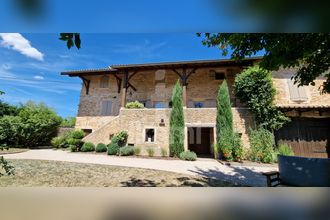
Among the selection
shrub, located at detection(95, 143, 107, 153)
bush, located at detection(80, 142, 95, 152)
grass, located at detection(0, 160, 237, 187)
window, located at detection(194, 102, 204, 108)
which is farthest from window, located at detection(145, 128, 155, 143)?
grass, located at detection(0, 160, 237, 187)

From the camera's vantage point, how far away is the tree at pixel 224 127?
9.12m

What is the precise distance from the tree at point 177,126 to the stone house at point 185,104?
43 cm

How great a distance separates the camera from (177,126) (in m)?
10.3

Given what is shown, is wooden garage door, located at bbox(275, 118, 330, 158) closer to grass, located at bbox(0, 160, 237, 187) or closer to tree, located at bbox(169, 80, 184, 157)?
tree, located at bbox(169, 80, 184, 157)

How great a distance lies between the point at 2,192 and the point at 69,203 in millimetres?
1142

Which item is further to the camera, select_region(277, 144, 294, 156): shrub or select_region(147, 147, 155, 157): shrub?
select_region(147, 147, 155, 157): shrub

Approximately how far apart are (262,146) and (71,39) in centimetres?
993

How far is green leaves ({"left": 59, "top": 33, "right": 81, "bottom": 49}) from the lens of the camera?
4.73 feet

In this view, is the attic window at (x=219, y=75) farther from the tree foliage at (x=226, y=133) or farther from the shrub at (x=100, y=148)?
the shrub at (x=100, y=148)

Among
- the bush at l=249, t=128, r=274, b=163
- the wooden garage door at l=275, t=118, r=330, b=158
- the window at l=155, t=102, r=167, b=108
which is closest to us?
the bush at l=249, t=128, r=274, b=163

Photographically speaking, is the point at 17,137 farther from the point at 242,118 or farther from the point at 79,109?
the point at 242,118

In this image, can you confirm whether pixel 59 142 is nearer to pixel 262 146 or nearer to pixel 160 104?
pixel 160 104

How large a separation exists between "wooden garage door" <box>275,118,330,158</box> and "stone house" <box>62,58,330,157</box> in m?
0.05

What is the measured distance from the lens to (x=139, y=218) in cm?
138
